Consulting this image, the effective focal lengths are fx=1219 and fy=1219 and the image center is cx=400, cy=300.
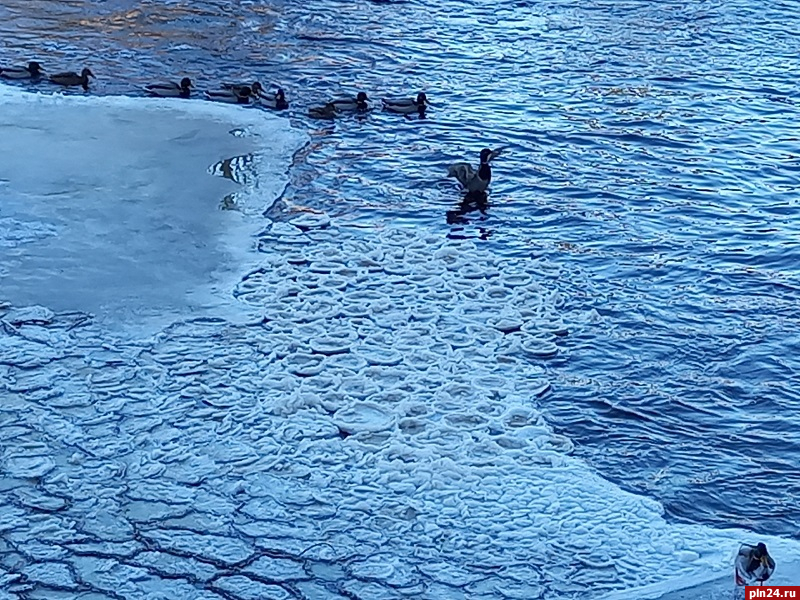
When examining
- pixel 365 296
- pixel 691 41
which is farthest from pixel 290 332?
pixel 691 41

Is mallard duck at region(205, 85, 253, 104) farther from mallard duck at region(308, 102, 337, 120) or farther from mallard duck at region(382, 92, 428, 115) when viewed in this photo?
mallard duck at region(382, 92, 428, 115)

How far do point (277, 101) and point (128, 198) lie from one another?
3.45 metres

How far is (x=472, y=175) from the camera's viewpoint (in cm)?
1055

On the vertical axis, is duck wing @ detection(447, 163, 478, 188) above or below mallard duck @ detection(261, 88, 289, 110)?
below

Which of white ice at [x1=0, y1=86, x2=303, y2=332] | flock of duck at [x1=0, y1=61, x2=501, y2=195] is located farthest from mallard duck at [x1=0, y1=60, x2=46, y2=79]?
white ice at [x1=0, y1=86, x2=303, y2=332]

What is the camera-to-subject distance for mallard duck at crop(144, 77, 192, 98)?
42.4 feet

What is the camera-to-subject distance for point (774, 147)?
Answer: 12.0 m

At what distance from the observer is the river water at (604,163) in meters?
7.04

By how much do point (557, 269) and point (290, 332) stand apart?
2303 mm

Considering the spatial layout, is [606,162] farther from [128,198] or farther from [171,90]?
[171,90]

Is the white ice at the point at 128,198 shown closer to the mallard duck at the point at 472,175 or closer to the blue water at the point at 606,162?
the blue water at the point at 606,162

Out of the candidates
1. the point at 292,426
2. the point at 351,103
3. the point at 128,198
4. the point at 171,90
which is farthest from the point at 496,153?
the point at 292,426

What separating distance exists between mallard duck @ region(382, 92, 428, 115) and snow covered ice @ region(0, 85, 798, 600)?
315 cm

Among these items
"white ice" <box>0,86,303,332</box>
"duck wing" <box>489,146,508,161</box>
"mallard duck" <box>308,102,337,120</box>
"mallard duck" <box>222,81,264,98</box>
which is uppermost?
"mallard duck" <box>222,81,264,98</box>
